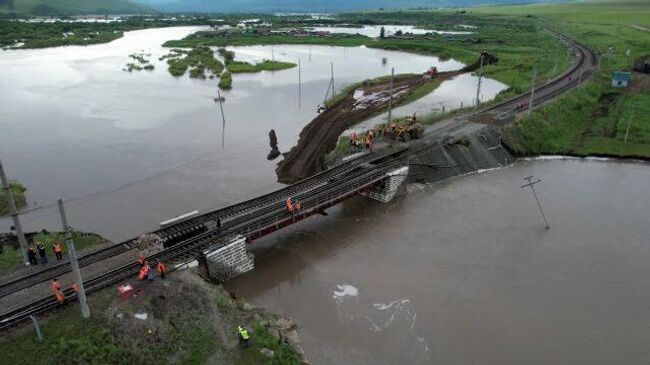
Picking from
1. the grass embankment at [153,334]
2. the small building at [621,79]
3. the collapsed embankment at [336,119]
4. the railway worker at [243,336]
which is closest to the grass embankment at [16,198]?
the grass embankment at [153,334]

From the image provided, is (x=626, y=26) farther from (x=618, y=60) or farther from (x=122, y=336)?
(x=122, y=336)

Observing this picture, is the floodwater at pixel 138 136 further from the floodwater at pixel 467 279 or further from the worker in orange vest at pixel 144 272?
the floodwater at pixel 467 279

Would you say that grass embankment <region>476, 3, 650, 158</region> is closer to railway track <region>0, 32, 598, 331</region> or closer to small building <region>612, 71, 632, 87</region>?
small building <region>612, 71, 632, 87</region>

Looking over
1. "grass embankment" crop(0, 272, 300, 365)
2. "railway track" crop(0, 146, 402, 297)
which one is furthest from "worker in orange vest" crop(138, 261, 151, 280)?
"railway track" crop(0, 146, 402, 297)

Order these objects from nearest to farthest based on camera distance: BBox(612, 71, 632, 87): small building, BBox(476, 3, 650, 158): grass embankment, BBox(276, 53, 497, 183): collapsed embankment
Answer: BBox(276, 53, 497, 183): collapsed embankment → BBox(476, 3, 650, 158): grass embankment → BBox(612, 71, 632, 87): small building

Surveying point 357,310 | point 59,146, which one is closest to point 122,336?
point 357,310

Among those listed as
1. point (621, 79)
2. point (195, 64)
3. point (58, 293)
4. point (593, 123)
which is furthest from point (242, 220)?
point (195, 64)
